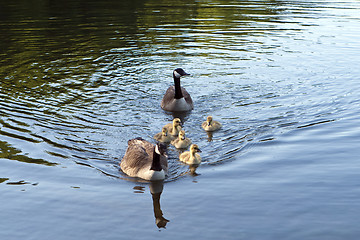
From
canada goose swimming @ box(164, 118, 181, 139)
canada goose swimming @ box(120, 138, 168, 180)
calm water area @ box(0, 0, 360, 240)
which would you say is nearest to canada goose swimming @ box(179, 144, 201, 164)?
calm water area @ box(0, 0, 360, 240)

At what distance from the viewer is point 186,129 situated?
1731 cm

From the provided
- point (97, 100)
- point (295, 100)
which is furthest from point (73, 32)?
point (295, 100)

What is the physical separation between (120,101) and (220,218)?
917cm

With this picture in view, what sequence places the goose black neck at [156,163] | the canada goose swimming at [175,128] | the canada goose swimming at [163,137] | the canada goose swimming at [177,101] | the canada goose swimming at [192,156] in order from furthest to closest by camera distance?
the canada goose swimming at [177,101] → the canada goose swimming at [175,128] → the canada goose swimming at [163,137] → the canada goose swimming at [192,156] → the goose black neck at [156,163]

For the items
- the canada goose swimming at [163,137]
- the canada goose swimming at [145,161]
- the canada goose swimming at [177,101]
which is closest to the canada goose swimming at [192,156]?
the canada goose swimming at [145,161]

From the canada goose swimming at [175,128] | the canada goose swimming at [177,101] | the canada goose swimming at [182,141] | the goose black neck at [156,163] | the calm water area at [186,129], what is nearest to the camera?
the calm water area at [186,129]

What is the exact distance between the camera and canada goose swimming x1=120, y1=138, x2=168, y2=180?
13164mm

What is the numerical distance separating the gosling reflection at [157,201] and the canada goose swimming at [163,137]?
2855mm

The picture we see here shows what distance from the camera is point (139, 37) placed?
30750 mm

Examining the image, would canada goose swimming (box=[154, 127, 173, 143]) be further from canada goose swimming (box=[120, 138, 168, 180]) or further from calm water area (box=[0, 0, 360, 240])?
canada goose swimming (box=[120, 138, 168, 180])

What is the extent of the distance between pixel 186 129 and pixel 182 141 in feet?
5.67

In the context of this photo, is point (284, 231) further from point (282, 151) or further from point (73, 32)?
point (73, 32)

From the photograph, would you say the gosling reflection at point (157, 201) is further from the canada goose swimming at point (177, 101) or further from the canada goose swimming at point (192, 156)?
the canada goose swimming at point (177, 101)

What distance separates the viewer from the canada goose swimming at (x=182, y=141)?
1545 centimetres
